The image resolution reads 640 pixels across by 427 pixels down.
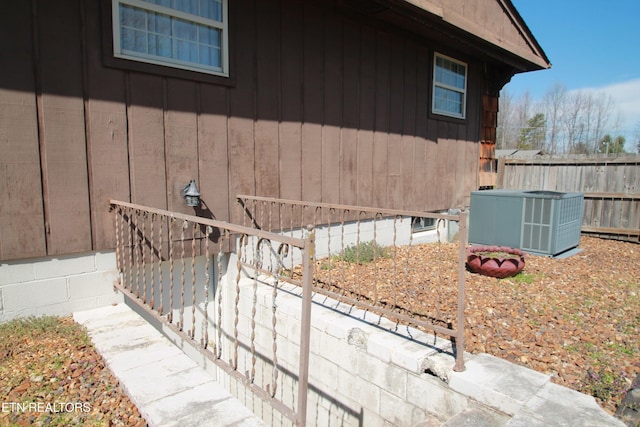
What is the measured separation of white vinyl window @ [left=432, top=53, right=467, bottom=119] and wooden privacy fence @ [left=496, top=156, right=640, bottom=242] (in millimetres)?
2287

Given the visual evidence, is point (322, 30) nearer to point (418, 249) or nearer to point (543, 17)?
point (418, 249)

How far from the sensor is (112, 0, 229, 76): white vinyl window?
143 inches

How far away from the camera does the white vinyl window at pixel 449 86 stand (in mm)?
7230

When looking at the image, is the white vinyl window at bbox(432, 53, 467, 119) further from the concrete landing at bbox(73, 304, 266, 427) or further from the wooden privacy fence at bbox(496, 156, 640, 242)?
the concrete landing at bbox(73, 304, 266, 427)

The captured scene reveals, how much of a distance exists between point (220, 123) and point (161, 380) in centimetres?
282

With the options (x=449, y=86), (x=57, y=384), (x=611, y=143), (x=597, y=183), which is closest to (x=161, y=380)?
(x=57, y=384)

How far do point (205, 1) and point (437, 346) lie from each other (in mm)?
3980

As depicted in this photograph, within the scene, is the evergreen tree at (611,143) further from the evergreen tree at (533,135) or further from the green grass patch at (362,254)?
the green grass patch at (362,254)

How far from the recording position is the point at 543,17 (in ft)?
91.8

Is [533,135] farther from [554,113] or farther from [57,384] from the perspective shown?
[57,384]

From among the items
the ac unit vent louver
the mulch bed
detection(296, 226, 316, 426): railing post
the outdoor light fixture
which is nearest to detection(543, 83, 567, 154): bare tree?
the ac unit vent louver

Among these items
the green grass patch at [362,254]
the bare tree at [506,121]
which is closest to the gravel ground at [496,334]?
the green grass patch at [362,254]

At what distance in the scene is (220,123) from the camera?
14.3 ft

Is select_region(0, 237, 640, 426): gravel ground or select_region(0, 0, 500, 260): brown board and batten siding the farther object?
select_region(0, 0, 500, 260): brown board and batten siding
